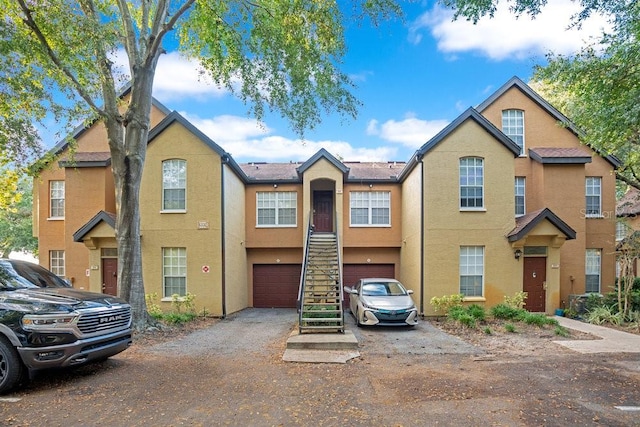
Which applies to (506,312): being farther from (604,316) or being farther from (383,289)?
(383,289)

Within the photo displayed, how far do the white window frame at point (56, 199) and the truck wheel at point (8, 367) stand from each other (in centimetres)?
1328

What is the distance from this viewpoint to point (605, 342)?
1013 cm

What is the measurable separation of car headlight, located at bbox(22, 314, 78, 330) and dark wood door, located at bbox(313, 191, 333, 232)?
13.3 metres

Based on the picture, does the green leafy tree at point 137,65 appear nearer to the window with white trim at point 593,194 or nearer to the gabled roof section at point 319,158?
the gabled roof section at point 319,158

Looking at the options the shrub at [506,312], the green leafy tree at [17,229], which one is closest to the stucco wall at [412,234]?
the shrub at [506,312]

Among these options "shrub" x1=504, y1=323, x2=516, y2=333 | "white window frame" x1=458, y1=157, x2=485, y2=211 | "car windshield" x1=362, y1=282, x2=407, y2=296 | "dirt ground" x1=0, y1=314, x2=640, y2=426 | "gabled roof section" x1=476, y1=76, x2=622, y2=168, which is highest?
"gabled roof section" x1=476, y1=76, x2=622, y2=168

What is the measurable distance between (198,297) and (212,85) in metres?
7.64

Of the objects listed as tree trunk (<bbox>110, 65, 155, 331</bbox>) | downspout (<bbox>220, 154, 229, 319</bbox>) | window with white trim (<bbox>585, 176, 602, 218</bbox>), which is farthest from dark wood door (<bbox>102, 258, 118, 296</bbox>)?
window with white trim (<bbox>585, 176, 602, 218</bbox>)

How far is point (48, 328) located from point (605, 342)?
12286mm

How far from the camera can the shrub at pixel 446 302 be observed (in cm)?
1388

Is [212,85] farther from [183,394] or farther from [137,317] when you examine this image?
[183,394]

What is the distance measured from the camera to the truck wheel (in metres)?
5.70

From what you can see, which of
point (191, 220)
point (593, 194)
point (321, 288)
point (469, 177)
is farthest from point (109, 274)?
point (593, 194)

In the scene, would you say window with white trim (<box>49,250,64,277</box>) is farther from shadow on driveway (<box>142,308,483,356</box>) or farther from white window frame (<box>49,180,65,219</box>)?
shadow on driveway (<box>142,308,483,356</box>)
